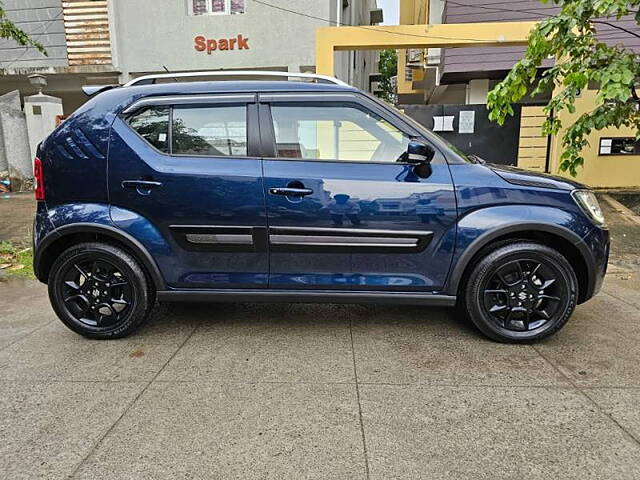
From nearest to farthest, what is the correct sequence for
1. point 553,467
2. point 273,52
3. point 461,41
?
point 553,467
point 461,41
point 273,52

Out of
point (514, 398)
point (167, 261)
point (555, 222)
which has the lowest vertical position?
point (514, 398)

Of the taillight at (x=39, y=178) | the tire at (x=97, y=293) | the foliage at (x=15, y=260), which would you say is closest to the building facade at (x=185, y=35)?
the foliage at (x=15, y=260)

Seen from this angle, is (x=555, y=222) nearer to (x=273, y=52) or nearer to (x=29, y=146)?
(x=273, y=52)

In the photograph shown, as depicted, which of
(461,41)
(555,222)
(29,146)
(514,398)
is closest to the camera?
(514,398)

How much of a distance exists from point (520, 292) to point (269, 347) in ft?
6.41

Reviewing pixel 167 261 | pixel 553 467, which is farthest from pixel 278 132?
pixel 553 467

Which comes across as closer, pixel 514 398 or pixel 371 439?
pixel 371 439

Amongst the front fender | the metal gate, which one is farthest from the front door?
the metal gate

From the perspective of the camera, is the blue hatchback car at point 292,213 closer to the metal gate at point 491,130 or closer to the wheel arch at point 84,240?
the wheel arch at point 84,240

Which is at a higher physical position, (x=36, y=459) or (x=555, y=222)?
(x=555, y=222)

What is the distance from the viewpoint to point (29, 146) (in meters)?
10.7

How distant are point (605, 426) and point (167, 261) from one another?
10.1 ft

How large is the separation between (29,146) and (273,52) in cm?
619

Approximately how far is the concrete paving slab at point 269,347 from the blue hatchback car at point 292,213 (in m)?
0.37
